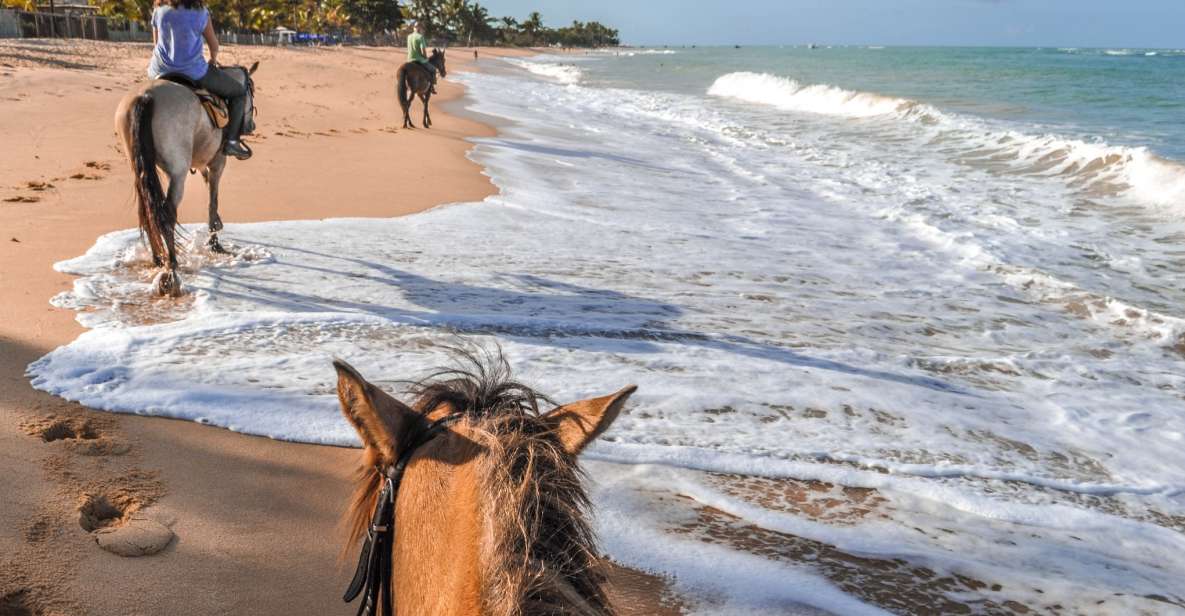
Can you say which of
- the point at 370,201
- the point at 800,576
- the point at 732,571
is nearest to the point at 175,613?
the point at 732,571

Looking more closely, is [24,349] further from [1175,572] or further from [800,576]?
[1175,572]

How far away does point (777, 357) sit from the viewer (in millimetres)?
5531

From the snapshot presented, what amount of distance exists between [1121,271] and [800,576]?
24.3ft

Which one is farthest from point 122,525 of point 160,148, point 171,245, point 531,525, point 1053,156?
point 1053,156

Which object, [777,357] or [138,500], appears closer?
[138,500]

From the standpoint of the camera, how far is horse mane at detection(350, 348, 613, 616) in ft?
3.87

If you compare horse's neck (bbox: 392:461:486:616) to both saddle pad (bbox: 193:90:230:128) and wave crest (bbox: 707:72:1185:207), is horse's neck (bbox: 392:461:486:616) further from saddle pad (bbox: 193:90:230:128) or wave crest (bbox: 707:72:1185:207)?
wave crest (bbox: 707:72:1185:207)

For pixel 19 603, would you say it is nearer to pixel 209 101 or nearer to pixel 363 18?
pixel 209 101

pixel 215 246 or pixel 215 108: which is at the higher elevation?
pixel 215 108

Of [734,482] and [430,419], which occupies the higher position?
[430,419]

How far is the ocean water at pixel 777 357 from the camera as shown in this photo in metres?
3.44

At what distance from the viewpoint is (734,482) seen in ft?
12.7

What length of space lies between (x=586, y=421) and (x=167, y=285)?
5330 mm

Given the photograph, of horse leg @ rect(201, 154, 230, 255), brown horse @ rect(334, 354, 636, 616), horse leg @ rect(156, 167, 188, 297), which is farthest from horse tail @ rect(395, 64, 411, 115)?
brown horse @ rect(334, 354, 636, 616)
